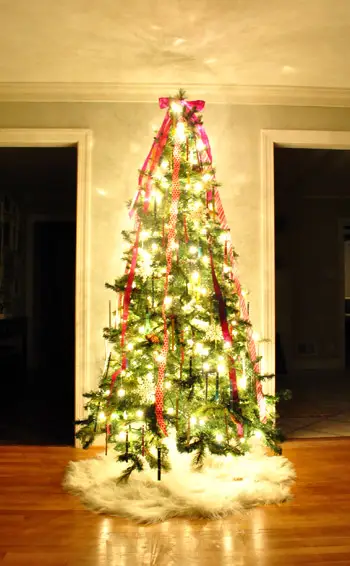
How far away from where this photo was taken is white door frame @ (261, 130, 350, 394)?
3414 millimetres

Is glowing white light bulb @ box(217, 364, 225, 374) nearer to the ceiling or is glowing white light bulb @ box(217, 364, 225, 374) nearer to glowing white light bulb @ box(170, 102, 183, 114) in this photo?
glowing white light bulb @ box(170, 102, 183, 114)

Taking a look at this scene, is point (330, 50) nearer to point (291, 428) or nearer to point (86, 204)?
point (86, 204)

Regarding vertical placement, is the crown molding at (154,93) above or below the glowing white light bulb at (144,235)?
above

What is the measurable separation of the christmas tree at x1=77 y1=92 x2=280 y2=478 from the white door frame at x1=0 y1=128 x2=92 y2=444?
61 cm

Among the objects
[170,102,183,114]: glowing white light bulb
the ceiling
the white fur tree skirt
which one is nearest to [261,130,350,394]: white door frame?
the ceiling

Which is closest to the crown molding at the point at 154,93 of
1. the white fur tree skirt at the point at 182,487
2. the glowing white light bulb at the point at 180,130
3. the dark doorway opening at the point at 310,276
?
the glowing white light bulb at the point at 180,130

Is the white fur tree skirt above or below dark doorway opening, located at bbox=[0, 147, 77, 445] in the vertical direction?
below

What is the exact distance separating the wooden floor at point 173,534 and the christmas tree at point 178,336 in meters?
0.34

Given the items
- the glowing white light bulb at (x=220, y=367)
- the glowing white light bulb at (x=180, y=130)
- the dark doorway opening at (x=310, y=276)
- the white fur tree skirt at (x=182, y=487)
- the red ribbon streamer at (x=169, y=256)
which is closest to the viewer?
the white fur tree skirt at (x=182, y=487)

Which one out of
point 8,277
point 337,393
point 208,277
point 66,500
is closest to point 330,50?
point 208,277

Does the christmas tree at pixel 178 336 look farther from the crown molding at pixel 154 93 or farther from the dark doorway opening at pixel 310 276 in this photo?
the dark doorway opening at pixel 310 276

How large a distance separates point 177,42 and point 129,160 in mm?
860

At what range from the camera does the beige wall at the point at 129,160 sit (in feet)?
11.2

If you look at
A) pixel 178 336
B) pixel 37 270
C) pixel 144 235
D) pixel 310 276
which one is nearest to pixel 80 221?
pixel 144 235
